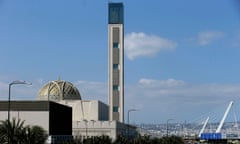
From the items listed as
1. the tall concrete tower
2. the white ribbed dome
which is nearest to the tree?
the tall concrete tower

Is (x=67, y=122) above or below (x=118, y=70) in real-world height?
below

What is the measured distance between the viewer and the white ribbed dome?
134m

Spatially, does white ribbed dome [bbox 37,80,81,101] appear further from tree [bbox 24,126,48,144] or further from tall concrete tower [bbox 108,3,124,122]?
tree [bbox 24,126,48,144]

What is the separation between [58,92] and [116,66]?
54.0ft

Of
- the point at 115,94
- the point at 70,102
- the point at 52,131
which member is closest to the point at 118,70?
the point at 115,94

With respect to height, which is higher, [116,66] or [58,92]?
[116,66]

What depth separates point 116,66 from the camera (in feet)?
422

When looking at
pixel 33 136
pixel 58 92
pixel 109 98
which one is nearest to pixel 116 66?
pixel 109 98

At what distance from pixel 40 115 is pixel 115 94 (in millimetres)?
42124

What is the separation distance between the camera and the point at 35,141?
63.4 metres

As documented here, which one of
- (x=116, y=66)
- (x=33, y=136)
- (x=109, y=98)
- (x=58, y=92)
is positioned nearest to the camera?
(x=33, y=136)

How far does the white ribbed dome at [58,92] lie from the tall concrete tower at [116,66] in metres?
12.0

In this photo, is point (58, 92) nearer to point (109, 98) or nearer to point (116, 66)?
point (109, 98)

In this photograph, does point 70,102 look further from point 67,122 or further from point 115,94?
point 67,122
